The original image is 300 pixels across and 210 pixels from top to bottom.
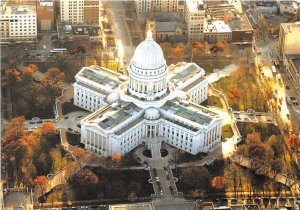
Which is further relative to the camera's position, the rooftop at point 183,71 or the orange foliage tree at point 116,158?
the rooftop at point 183,71

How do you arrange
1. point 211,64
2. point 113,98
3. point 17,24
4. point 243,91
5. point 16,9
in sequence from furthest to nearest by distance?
point 16,9
point 17,24
point 211,64
point 243,91
point 113,98

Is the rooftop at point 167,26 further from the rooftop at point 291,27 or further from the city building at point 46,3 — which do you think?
the city building at point 46,3

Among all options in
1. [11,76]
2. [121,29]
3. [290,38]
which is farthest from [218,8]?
[11,76]

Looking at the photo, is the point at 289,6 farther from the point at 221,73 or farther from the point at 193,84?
the point at 193,84

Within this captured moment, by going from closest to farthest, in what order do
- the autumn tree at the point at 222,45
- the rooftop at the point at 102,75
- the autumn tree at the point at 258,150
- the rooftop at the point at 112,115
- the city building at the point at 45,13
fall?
the autumn tree at the point at 258,150
the rooftop at the point at 112,115
the rooftop at the point at 102,75
the autumn tree at the point at 222,45
the city building at the point at 45,13

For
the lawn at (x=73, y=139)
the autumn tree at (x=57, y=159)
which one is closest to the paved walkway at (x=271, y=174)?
the lawn at (x=73, y=139)

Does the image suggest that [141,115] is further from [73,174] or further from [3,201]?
[3,201]

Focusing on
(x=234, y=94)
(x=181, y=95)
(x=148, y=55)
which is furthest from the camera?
(x=234, y=94)
